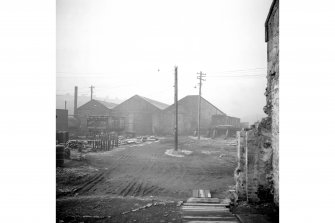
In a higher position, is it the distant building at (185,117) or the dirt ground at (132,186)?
the distant building at (185,117)

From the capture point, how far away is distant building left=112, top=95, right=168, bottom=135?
23.1 metres

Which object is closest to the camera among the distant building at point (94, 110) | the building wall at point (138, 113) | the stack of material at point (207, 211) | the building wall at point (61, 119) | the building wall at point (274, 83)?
the stack of material at point (207, 211)

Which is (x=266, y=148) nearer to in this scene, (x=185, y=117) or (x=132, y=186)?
(x=132, y=186)

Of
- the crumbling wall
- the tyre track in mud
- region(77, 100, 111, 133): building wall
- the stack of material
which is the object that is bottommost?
the tyre track in mud

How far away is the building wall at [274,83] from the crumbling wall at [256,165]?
12 cm

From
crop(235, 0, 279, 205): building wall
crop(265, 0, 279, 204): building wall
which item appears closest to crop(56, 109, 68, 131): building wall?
crop(235, 0, 279, 205): building wall

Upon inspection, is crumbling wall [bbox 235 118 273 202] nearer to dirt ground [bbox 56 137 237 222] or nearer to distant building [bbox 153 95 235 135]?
dirt ground [bbox 56 137 237 222]

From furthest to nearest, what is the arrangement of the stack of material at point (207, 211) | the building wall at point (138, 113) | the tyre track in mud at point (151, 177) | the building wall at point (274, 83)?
the building wall at point (138, 113) < the tyre track in mud at point (151, 177) < the building wall at point (274, 83) < the stack of material at point (207, 211)

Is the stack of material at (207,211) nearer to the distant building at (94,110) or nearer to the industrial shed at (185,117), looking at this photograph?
the industrial shed at (185,117)

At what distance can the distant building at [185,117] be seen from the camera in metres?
22.8

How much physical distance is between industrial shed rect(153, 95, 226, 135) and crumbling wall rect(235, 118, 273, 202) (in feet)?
62.7

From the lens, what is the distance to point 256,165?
341 centimetres

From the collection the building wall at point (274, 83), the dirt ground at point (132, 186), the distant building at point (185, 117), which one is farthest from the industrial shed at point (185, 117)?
the building wall at point (274, 83)
